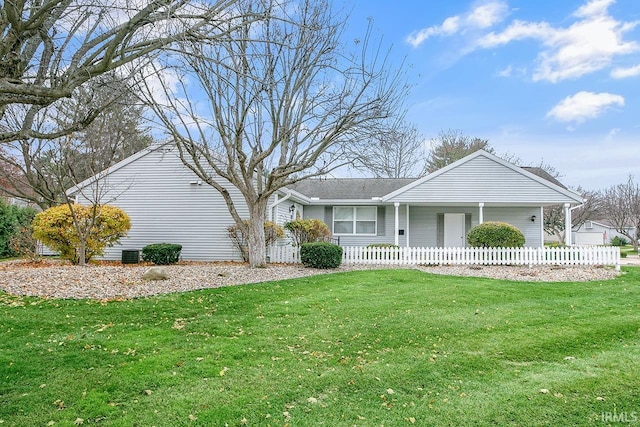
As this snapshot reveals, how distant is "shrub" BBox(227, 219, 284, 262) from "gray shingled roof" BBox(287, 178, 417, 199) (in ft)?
14.9

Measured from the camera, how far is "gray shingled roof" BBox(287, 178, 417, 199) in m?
20.3

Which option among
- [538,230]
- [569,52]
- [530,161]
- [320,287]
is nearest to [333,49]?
[320,287]

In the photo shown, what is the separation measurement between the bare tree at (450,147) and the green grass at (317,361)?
28.9 metres

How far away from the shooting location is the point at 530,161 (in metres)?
35.4

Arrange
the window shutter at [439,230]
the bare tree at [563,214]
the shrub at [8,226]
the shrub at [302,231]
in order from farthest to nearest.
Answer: the bare tree at [563,214]
the window shutter at [439,230]
the shrub at [8,226]
the shrub at [302,231]

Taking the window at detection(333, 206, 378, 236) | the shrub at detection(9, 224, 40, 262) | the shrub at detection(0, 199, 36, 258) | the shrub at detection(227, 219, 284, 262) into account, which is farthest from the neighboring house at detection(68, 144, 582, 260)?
the shrub at detection(0, 199, 36, 258)

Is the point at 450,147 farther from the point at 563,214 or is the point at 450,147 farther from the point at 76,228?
the point at 76,228

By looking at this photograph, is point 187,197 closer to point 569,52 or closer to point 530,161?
point 569,52

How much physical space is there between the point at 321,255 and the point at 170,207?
24.0 ft

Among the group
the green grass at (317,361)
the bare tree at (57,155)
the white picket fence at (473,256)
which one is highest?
the bare tree at (57,155)

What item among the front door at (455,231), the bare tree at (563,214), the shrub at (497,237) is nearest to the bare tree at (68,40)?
the shrub at (497,237)

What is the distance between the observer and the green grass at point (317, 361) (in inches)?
154

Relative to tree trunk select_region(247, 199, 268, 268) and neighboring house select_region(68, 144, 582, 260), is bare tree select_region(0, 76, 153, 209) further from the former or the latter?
tree trunk select_region(247, 199, 268, 268)

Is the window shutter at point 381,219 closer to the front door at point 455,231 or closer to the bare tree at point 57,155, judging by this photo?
the front door at point 455,231
